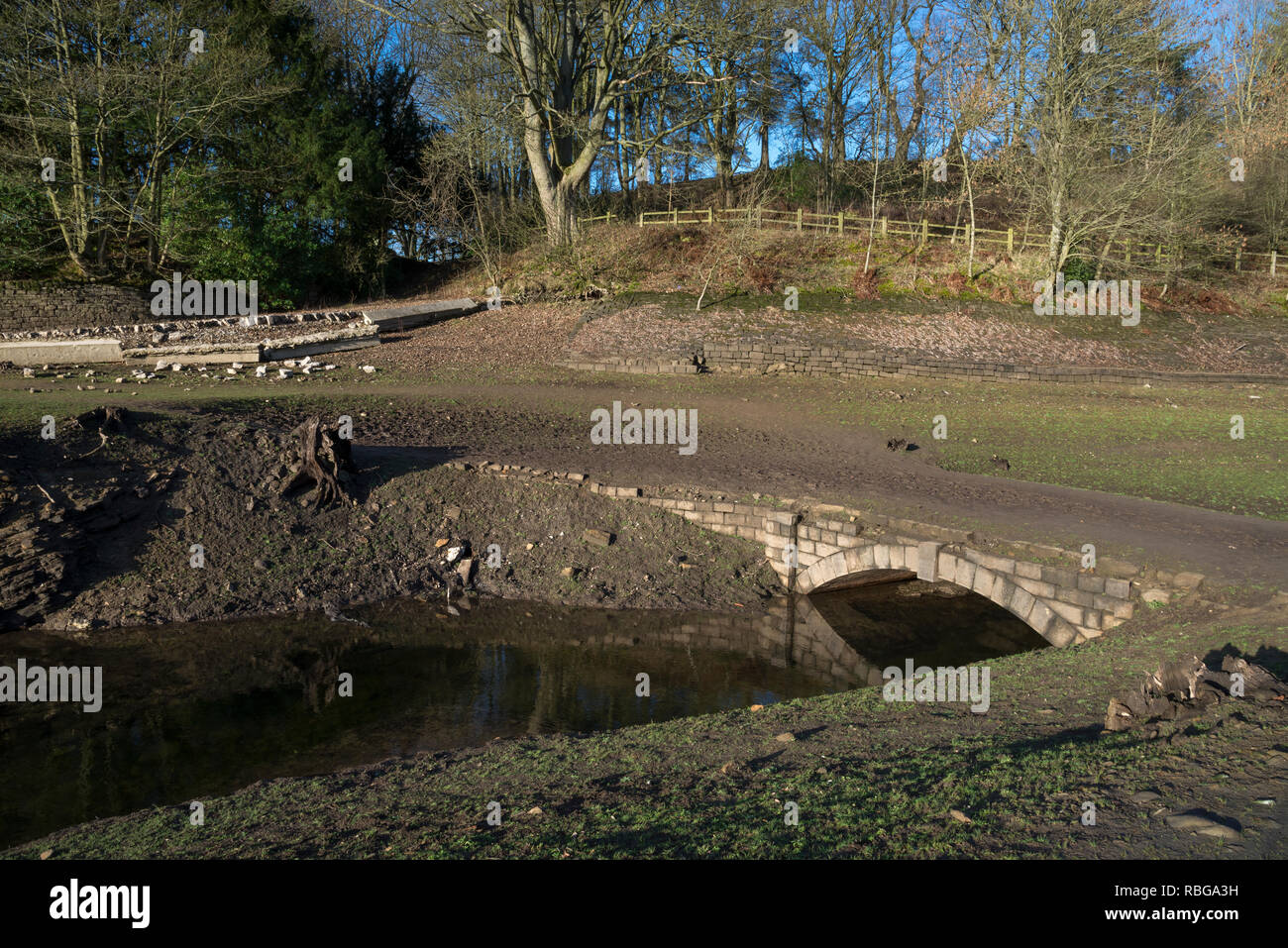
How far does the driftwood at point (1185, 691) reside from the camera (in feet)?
19.4

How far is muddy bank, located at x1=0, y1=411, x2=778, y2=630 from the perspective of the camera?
1086 cm

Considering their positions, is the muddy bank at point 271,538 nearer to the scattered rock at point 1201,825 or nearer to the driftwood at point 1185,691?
the driftwood at point 1185,691

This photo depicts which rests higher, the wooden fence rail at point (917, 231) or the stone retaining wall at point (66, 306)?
the wooden fence rail at point (917, 231)

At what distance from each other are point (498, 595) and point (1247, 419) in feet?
50.6

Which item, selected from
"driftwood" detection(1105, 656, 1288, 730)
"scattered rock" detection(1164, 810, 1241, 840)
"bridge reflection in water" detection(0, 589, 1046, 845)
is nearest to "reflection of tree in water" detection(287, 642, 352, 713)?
"bridge reflection in water" detection(0, 589, 1046, 845)

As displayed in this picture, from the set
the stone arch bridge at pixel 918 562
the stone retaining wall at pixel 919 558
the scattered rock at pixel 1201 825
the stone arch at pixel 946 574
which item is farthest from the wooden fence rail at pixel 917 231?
the scattered rock at pixel 1201 825

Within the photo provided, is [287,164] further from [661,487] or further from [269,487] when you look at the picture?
[661,487]

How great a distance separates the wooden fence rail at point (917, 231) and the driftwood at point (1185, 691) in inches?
929

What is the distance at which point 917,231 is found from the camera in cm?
3136

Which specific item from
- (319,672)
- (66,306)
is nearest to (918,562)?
(319,672)

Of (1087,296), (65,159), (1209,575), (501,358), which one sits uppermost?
(65,159)

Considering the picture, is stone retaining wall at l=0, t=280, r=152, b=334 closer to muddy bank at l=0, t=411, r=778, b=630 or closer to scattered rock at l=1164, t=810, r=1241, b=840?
muddy bank at l=0, t=411, r=778, b=630

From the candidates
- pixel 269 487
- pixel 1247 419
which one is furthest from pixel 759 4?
pixel 269 487
